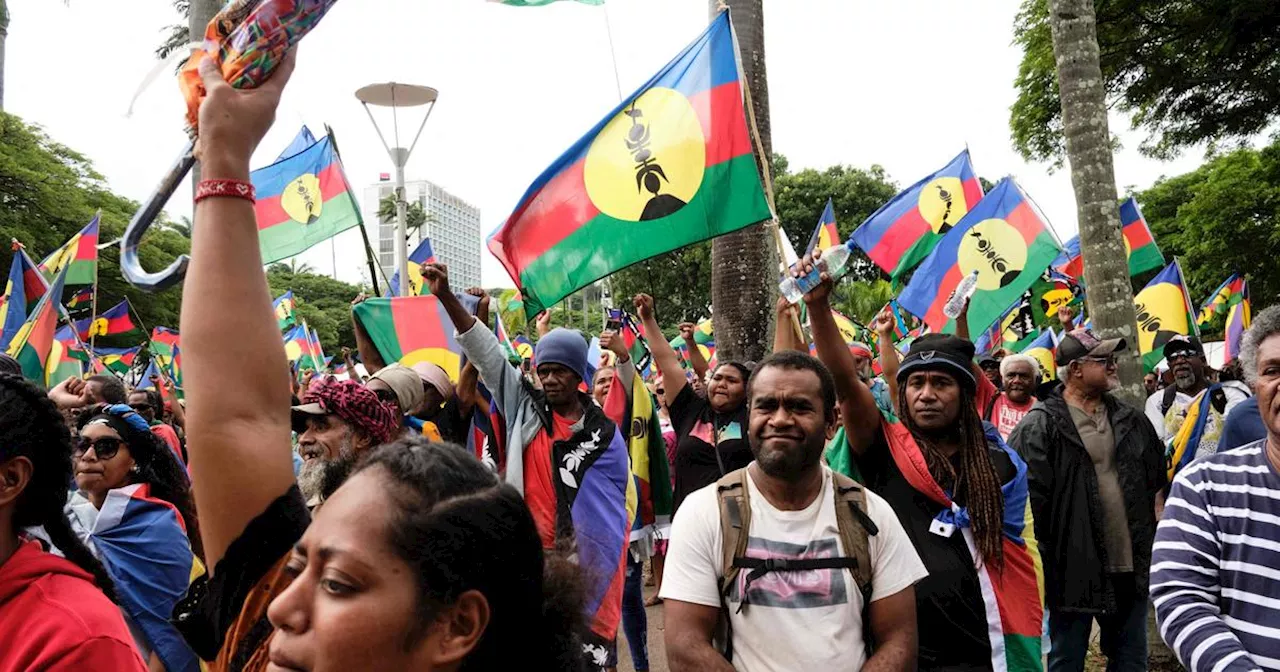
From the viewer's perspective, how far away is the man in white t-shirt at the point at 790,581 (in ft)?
8.34

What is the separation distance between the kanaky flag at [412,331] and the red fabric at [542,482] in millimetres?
2051

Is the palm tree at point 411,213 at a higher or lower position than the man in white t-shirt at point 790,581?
higher

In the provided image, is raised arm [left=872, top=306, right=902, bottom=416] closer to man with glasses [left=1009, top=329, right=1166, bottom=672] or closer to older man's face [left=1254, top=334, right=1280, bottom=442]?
man with glasses [left=1009, top=329, right=1166, bottom=672]

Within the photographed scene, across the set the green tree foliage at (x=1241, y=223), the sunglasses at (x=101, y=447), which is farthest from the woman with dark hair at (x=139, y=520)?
the green tree foliage at (x=1241, y=223)

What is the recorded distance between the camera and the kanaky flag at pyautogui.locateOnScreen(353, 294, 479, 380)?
248 inches

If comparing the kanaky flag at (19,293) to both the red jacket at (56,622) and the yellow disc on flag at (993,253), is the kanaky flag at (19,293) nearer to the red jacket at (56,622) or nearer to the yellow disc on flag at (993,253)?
the red jacket at (56,622)

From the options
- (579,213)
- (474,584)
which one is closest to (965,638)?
(474,584)

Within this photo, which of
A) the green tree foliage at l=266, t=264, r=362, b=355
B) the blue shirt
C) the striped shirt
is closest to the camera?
the striped shirt

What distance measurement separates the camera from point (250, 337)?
1356mm

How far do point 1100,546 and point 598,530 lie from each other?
236cm

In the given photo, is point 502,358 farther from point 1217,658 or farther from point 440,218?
point 440,218

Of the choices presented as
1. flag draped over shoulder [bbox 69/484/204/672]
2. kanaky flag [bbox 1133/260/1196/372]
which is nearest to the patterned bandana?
flag draped over shoulder [bbox 69/484/204/672]

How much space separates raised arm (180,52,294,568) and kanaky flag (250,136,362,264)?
7.91 m

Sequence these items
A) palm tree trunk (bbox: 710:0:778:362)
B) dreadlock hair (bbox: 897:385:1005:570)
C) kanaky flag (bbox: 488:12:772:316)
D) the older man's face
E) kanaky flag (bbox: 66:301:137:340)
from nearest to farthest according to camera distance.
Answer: the older man's face
dreadlock hair (bbox: 897:385:1005:570)
kanaky flag (bbox: 488:12:772:316)
palm tree trunk (bbox: 710:0:778:362)
kanaky flag (bbox: 66:301:137:340)
